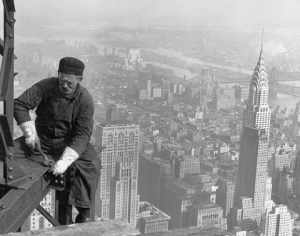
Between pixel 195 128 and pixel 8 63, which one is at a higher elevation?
pixel 8 63

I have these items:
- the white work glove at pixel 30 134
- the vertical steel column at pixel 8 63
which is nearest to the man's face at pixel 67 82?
the white work glove at pixel 30 134

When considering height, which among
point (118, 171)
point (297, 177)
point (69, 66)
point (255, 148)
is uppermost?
point (69, 66)

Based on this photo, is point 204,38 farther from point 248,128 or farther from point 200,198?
point 200,198

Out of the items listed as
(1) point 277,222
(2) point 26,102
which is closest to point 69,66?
(2) point 26,102

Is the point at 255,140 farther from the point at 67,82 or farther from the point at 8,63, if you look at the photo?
the point at 8,63

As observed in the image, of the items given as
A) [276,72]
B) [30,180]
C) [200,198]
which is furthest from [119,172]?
[30,180]

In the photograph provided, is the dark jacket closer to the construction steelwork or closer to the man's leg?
the man's leg
